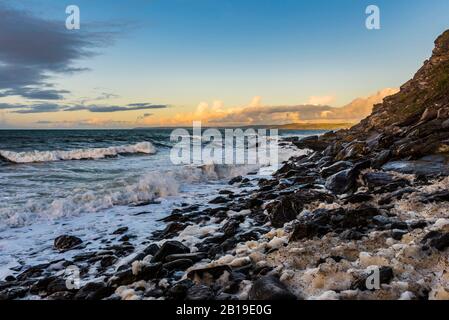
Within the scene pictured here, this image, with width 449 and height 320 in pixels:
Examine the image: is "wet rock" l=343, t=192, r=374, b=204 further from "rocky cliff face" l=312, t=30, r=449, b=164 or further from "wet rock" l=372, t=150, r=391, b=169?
"rocky cliff face" l=312, t=30, r=449, b=164

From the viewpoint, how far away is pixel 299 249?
599 cm

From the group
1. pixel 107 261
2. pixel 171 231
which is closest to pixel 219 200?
pixel 171 231

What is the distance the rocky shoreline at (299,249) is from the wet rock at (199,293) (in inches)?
0.6

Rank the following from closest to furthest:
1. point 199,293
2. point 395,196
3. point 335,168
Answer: point 199,293 → point 395,196 → point 335,168

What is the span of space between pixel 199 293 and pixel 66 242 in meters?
4.51

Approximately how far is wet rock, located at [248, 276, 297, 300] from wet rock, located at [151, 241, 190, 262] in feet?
7.51

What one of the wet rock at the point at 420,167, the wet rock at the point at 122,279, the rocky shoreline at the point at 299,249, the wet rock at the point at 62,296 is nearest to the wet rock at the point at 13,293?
the rocky shoreline at the point at 299,249

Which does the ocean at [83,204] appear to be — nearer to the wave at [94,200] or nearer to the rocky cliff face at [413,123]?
the wave at [94,200]

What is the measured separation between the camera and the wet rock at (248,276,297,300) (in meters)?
4.48

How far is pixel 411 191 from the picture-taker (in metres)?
8.16

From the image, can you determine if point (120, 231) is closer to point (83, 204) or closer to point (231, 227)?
point (231, 227)

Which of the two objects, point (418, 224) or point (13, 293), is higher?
point (418, 224)

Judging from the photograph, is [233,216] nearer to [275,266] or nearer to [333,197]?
[333,197]
